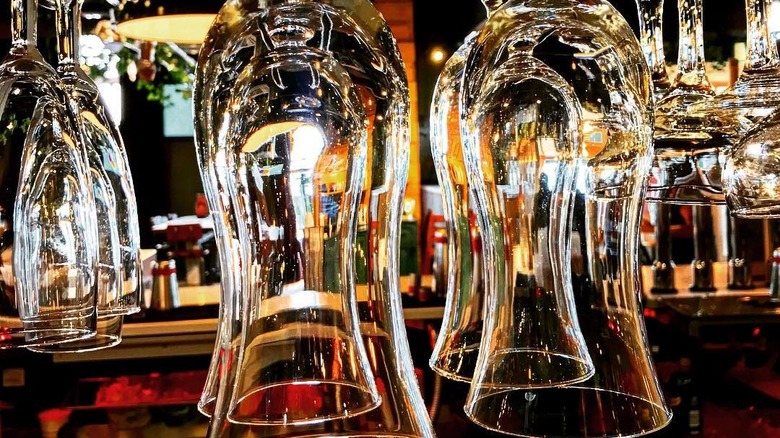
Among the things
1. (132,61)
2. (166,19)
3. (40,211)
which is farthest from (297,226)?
(132,61)

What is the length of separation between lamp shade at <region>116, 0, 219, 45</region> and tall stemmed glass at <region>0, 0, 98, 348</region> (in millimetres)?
997

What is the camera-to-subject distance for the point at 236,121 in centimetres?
24

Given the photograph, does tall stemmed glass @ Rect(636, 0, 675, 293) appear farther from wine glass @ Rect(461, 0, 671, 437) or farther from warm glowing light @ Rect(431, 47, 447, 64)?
warm glowing light @ Rect(431, 47, 447, 64)

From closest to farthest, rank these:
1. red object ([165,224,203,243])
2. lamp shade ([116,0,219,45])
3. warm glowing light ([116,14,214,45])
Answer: lamp shade ([116,0,219,45]) → warm glowing light ([116,14,214,45]) → red object ([165,224,203,243])

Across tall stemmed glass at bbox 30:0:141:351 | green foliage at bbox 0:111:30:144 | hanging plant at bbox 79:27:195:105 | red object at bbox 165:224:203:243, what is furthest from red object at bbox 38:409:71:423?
hanging plant at bbox 79:27:195:105

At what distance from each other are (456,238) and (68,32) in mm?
222

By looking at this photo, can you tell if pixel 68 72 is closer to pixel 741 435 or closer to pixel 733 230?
pixel 741 435

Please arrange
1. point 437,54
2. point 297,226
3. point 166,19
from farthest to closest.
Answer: point 437,54 → point 166,19 → point 297,226

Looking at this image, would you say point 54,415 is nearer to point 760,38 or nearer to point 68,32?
point 68,32

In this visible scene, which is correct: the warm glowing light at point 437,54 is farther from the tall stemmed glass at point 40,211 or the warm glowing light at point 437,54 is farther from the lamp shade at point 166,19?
the tall stemmed glass at point 40,211

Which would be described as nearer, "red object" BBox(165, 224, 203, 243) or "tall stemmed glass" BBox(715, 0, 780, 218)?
"tall stemmed glass" BBox(715, 0, 780, 218)

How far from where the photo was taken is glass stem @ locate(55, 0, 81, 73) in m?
0.41

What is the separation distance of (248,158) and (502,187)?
88 millimetres

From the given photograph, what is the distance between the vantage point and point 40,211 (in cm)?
35
